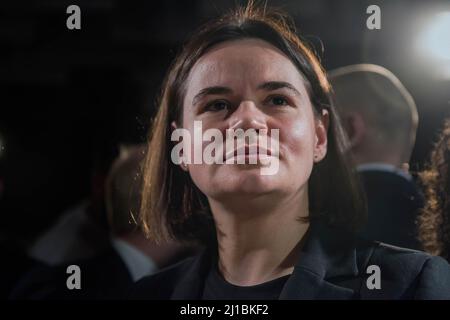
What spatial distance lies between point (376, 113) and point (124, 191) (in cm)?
70

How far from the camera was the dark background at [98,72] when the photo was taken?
1.56 meters

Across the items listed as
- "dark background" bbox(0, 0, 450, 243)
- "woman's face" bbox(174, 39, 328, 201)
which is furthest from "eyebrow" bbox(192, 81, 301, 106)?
"dark background" bbox(0, 0, 450, 243)

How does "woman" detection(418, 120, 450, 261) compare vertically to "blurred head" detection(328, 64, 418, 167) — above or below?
below

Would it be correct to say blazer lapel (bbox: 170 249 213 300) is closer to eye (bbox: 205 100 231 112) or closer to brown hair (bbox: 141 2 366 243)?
brown hair (bbox: 141 2 366 243)

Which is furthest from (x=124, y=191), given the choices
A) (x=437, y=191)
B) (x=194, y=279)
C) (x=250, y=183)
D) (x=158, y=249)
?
(x=437, y=191)

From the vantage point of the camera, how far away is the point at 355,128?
1.59m

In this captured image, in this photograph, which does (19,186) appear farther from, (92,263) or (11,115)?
(92,263)

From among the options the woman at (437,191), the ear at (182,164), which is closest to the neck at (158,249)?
the ear at (182,164)

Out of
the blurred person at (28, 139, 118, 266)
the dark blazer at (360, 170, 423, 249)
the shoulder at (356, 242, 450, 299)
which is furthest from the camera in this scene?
the blurred person at (28, 139, 118, 266)

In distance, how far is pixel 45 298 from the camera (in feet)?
5.63

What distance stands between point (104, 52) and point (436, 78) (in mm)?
894

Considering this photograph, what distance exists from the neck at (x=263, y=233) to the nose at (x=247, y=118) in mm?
172

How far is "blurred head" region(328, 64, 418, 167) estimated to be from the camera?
1567mm
